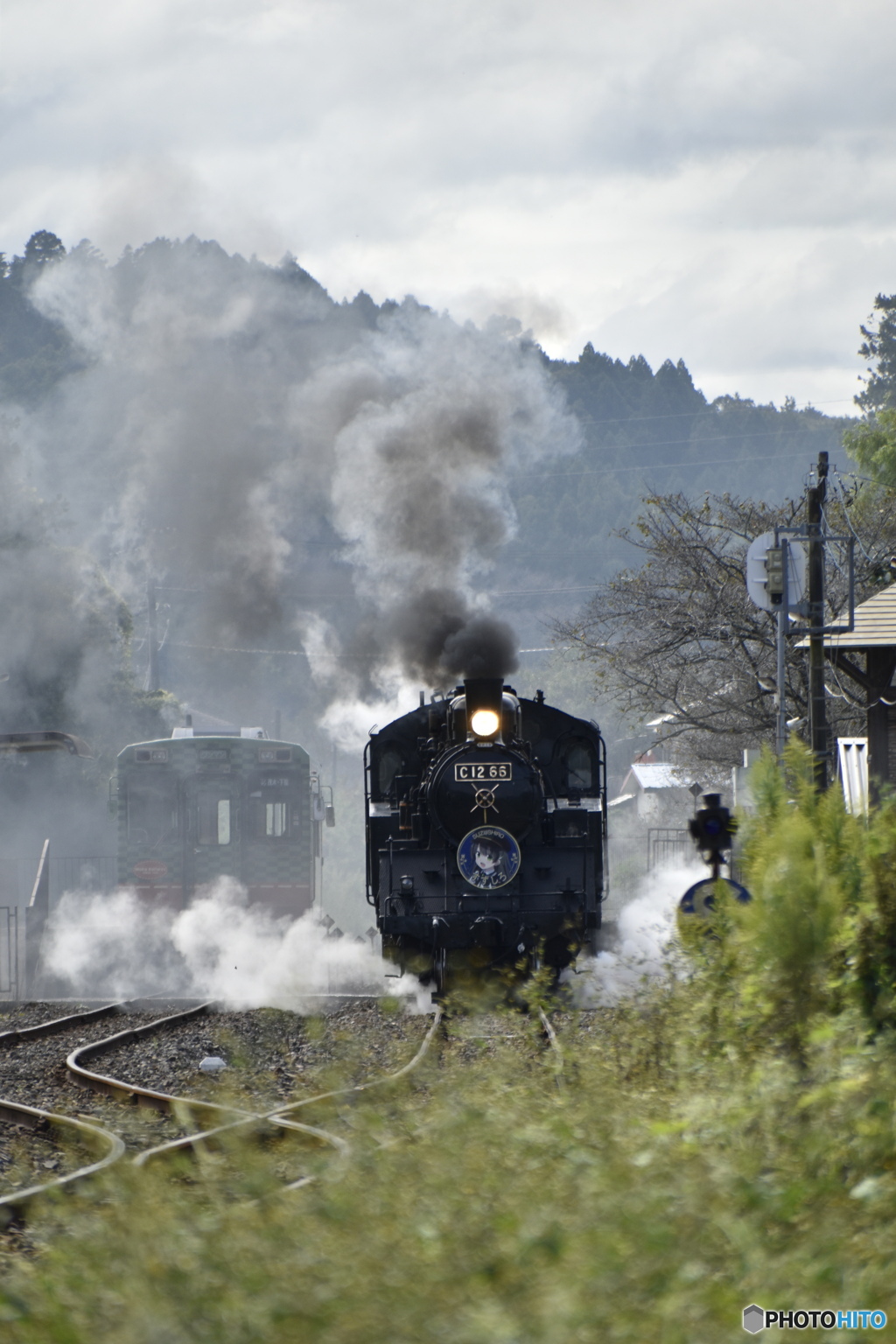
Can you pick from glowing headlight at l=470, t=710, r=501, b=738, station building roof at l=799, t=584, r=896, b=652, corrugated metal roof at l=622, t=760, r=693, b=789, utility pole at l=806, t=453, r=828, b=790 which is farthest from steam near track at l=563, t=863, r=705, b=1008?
corrugated metal roof at l=622, t=760, r=693, b=789

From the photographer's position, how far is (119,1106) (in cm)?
907

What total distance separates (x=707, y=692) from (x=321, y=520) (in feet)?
120

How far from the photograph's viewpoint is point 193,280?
98.6 feet

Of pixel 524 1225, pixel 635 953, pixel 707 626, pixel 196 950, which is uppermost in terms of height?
pixel 707 626

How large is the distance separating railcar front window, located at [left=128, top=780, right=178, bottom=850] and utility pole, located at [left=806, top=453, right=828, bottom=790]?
29.1 ft

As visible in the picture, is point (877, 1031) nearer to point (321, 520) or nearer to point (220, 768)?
point (220, 768)

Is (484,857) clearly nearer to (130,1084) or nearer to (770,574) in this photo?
(130,1084)

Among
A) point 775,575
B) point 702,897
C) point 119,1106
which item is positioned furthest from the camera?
point 775,575

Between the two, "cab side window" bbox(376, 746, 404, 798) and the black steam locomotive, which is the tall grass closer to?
the black steam locomotive

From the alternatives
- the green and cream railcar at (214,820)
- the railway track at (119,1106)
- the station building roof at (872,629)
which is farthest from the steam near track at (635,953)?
the green and cream railcar at (214,820)

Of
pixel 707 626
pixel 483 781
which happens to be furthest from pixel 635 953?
pixel 707 626

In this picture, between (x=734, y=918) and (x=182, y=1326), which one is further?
(x=734, y=918)

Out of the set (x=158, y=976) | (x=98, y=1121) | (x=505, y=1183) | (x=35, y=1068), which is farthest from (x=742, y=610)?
(x=505, y=1183)

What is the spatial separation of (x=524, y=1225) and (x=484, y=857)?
30.5ft
